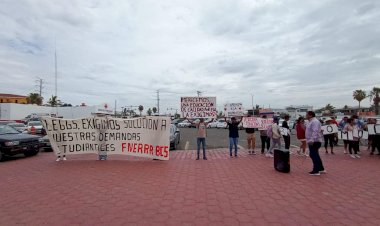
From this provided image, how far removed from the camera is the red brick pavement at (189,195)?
4.79 metres

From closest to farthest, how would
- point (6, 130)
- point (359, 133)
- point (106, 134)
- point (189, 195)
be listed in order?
1. point (189, 195)
2. point (106, 134)
3. point (359, 133)
4. point (6, 130)

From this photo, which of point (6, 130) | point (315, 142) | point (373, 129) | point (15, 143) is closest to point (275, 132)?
point (315, 142)

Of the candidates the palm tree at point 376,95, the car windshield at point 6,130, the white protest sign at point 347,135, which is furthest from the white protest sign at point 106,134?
the palm tree at point 376,95

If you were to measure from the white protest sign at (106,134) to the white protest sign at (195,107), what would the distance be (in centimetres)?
148

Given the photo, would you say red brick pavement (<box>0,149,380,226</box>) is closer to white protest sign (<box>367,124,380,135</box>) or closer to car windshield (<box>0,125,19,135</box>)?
white protest sign (<box>367,124,380,135</box>)

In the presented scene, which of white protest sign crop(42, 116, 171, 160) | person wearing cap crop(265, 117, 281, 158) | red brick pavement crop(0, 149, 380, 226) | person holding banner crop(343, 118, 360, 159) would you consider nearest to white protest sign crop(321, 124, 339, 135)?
person holding banner crop(343, 118, 360, 159)

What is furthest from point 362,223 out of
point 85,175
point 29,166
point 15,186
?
point 29,166

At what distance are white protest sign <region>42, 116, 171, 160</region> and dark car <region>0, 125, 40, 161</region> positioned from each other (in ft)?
7.23

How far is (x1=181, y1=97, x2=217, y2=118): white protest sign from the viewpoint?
12.3 meters

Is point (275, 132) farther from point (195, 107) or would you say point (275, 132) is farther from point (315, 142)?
point (195, 107)

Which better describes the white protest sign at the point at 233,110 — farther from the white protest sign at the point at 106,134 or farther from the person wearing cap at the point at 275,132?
the white protest sign at the point at 106,134

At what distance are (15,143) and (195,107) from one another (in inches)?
312

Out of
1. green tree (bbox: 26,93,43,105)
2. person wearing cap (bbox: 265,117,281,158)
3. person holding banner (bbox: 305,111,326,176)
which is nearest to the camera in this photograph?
person holding banner (bbox: 305,111,326,176)

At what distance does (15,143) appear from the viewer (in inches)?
478
